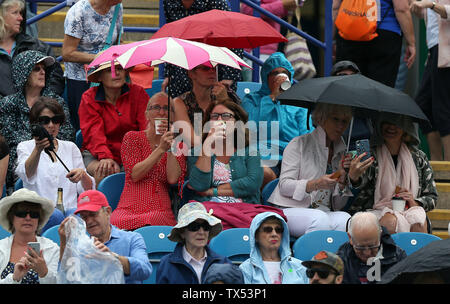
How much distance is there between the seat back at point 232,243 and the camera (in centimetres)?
682

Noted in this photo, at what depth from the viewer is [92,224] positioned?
619 centimetres

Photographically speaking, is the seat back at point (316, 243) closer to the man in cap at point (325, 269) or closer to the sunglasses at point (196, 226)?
the sunglasses at point (196, 226)

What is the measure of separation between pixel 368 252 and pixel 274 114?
234 centimetres

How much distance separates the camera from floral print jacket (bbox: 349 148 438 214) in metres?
7.73

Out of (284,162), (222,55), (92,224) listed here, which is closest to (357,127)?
(284,162)

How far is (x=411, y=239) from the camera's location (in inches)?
282

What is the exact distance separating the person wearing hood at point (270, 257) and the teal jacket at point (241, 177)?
2.73 feet

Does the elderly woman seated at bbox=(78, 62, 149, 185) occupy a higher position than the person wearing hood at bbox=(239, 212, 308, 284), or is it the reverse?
the elderly woman seated at bbox=(78, 62, 149, 185)

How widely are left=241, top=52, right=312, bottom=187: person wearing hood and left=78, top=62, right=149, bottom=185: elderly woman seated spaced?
0.91 metres

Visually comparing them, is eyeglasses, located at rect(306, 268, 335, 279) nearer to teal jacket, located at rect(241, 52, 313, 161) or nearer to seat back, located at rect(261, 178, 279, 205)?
seat back, located at rect(261, 178, 279, 205)

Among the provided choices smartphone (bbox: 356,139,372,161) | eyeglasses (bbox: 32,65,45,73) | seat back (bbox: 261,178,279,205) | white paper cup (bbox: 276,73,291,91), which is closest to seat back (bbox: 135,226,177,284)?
seat back (bbox: 261,178,279,205)

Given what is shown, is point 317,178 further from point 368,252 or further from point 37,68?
point 37,68

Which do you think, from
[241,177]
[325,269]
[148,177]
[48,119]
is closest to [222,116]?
[241,177]
